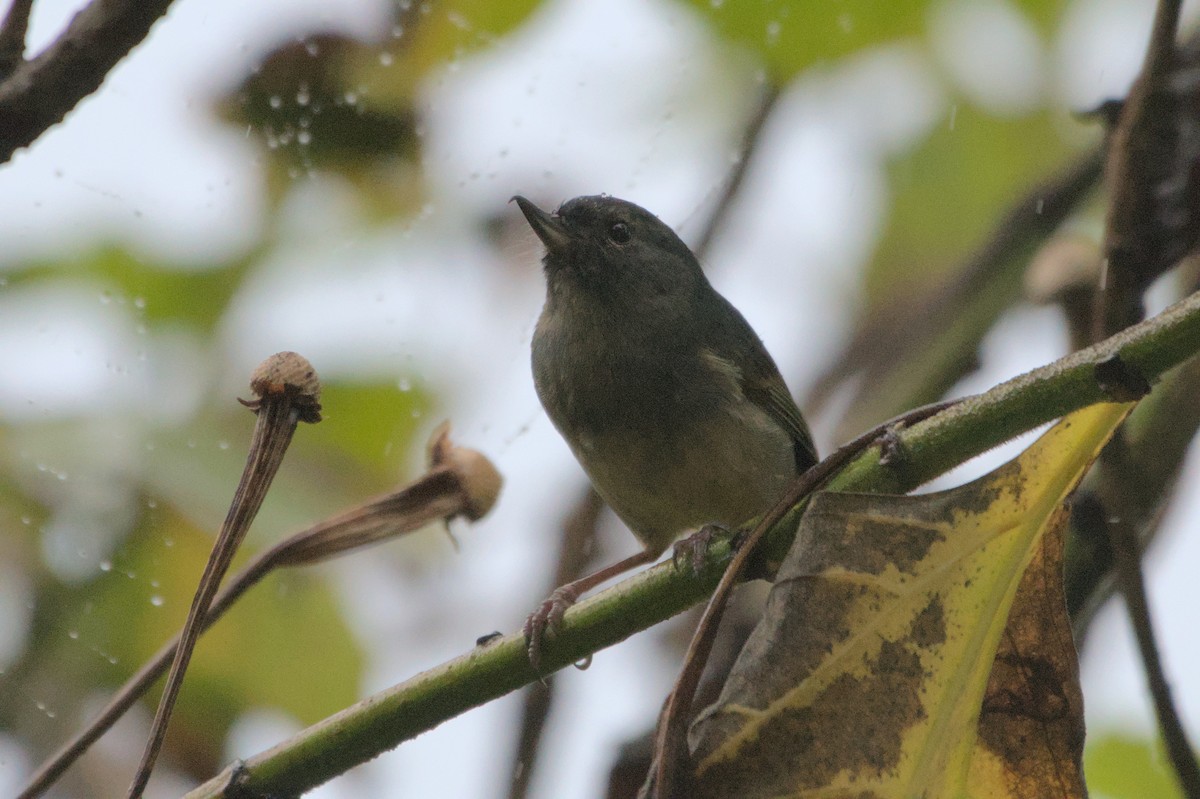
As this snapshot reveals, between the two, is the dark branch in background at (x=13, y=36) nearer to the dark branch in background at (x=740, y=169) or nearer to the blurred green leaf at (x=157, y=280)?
the blurred green leaf at (x=157, y=280)

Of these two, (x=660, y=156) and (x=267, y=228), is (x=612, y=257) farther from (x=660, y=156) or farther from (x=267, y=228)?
(x=267, y=228)

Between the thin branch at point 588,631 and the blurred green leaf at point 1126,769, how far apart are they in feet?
6.56

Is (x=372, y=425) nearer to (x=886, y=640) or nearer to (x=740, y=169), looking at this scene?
(x=740, y=169)

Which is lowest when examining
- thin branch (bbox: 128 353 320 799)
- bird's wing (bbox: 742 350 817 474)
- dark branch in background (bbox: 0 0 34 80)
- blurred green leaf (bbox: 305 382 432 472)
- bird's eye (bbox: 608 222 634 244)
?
thin branch (bbox: 128 353 320 799)

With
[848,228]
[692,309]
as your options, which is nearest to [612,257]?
[692,309]

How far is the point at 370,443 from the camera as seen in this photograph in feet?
11.0

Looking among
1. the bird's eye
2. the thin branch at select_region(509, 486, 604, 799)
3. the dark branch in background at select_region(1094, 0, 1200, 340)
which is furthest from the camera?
the bird's eye

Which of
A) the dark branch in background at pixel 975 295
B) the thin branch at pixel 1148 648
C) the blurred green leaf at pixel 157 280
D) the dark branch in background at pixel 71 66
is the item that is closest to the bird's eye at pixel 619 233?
the dark branch in background at pixel 975 295

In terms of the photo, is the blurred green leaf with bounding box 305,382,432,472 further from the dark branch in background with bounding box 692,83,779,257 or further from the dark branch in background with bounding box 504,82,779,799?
the dark branch in background with bounding box 692,83,779,257

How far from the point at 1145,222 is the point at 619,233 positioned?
1.69m

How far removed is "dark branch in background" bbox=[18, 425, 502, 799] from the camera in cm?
171

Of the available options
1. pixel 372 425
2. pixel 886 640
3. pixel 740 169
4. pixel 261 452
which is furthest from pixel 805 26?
pixel 261 452

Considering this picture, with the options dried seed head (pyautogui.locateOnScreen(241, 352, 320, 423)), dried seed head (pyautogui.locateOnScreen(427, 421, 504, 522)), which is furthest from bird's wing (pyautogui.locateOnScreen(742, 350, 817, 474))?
dried seed head (pyautogui.locateOnScreen(241, 352, 320, 423))

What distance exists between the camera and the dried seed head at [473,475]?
1941 millimetres
